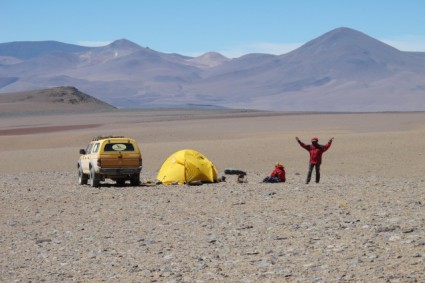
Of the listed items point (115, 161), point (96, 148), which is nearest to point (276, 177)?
point (115, 161)

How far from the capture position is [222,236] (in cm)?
1147

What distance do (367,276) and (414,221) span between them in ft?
9.36

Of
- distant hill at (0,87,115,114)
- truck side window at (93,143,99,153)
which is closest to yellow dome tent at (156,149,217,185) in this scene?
truck side window at (93,143,99,153)

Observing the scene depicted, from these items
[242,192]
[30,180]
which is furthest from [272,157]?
[242,192]

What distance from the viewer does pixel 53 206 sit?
16.5m

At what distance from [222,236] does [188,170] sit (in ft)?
30.7

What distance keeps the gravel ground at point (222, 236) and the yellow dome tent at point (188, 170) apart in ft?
8.58

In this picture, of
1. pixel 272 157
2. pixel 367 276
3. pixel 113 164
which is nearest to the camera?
pixel 367 276

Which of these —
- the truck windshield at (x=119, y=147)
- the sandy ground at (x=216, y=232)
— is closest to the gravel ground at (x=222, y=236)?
the sandy ground at (x=216, y=232)

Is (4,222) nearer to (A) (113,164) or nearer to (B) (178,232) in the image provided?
(B) (178,232)

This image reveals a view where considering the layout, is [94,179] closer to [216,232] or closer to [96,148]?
[96,148]

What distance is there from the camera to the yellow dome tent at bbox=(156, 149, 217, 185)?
20750 millimetres

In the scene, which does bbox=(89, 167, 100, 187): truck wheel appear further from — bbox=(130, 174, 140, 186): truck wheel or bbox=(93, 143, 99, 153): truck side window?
bbox=(130, 174, 140, 186): truck wheel

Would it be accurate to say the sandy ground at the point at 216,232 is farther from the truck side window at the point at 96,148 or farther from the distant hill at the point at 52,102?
the distant hill at the point at 52,102
